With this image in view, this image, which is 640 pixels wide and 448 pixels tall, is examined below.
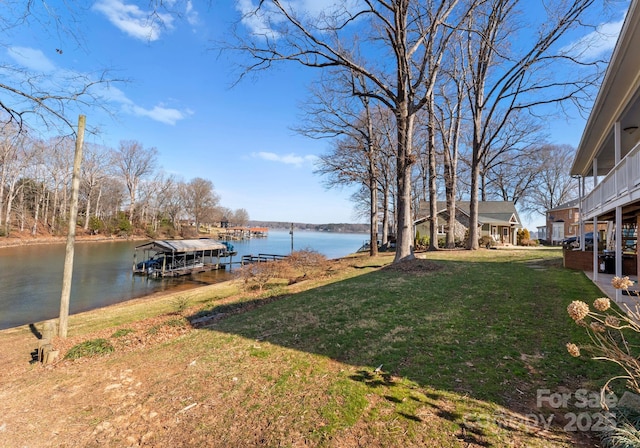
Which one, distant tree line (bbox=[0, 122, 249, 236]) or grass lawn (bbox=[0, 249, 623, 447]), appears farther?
distant tree line (bbox=[0, 122, 249, 236])

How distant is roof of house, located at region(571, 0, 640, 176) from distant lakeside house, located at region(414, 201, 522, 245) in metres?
17.2

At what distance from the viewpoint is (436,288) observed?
7.59 m

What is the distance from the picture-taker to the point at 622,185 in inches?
247

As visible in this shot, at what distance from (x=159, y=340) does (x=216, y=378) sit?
266 cm

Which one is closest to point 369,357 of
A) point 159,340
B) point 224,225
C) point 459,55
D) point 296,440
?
point 296,440


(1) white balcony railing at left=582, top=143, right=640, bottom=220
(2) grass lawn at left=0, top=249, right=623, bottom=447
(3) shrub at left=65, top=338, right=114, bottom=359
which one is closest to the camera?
(2) grass lawn at left=0, top=249, right=623, bottom=447

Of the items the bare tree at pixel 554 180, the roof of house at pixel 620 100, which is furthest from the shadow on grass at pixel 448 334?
the bare tree at pixel 554 180

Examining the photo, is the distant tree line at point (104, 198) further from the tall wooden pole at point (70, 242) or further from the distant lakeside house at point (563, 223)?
the distant lakeside house at point (563, 223)

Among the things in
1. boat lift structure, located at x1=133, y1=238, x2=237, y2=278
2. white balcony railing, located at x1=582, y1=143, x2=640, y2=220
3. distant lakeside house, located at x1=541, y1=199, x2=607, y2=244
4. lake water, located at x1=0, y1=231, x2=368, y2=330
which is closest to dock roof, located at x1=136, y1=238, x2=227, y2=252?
boat lift structure, located at x1=133, y1=238, x2=237, y2=278

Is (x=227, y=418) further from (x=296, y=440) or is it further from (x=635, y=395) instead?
(x=635, y=395)

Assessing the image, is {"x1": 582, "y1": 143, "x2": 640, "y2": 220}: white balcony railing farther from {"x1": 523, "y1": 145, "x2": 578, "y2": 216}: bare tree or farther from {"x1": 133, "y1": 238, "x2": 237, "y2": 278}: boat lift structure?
{"x1": 523, "y1": 145, "x2": 578, "y2": 216}: bare tree

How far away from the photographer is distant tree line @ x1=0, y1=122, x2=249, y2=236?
38.2 meters

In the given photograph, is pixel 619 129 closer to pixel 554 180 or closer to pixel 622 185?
pixel 622 185

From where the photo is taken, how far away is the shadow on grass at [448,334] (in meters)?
2.95
